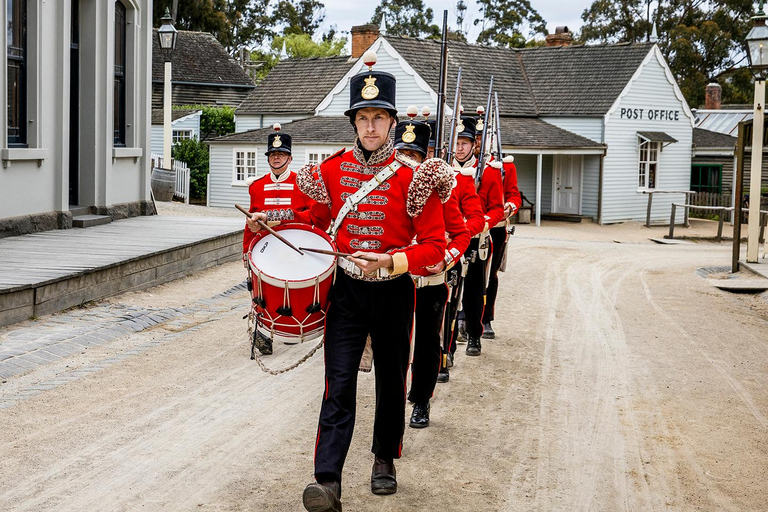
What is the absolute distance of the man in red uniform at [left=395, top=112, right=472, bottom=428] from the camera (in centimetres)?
587

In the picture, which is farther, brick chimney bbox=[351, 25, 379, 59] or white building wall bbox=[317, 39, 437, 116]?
brick chimney bbox=[351, 25, 379, 59]

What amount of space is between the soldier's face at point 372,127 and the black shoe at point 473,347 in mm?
4068

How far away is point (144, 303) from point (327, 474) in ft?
22.6

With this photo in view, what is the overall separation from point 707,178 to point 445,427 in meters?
38.4

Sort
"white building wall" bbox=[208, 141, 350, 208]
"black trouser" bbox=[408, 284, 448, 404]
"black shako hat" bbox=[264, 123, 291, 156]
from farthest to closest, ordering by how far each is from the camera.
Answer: "white building wall" bbox=[208, 141, 350, 208] → "black shako hat" bbox=[264, 123, 291, 156] → "black trouser" bbox=[408, 284, 448, 404]

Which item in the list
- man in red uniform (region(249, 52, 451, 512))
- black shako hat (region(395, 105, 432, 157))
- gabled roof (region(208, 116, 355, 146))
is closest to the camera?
man in red uniform (region(249, 52, 451, 512))

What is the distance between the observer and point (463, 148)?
809cm

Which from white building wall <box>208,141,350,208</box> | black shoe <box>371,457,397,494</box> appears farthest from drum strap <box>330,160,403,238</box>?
white building wall <box>208,141,350,208</box>

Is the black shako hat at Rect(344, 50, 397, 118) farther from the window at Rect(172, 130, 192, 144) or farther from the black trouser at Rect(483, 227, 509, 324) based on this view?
the window at Rect(172, 130, 192, 144)

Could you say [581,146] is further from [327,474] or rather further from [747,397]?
[327,474]

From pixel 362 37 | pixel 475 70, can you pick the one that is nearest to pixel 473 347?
pixel 475 70

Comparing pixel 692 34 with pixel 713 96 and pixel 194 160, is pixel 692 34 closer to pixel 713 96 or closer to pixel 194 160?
pixel 713 96

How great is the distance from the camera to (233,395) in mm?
7145

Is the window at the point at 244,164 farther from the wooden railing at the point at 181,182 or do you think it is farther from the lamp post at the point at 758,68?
the lamp post at the point at 758,68
